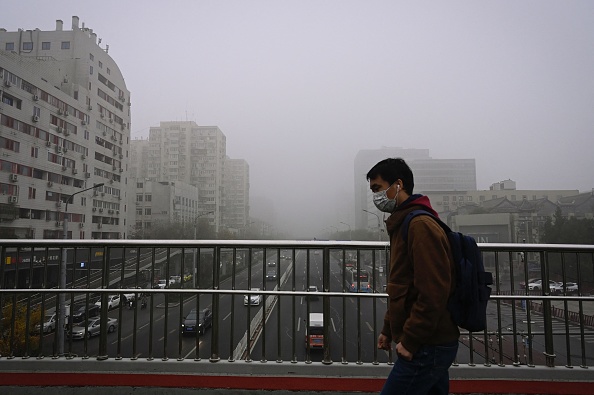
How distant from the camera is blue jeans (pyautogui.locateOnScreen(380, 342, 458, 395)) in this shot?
1.49 metres

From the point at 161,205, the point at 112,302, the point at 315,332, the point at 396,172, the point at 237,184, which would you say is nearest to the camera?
the point at 396,172

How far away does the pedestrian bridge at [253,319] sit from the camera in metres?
2.52

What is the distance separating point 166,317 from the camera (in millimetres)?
2688

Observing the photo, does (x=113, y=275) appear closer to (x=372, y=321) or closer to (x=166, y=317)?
(x=166, y=317)

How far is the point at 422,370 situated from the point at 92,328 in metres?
2.47

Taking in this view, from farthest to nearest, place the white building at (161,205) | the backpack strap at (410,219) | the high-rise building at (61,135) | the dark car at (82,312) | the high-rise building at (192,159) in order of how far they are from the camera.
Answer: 1. the high-rise building at (192,159)
2. the high-rise building at (61,135)
3. the white building at (161,205)
4. the dark car at (82,312)
5. the backpack strap at (410,219)

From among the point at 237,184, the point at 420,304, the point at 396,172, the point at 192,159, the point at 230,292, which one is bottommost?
the point at 230,292

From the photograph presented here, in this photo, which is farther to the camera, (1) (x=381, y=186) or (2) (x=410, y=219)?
(1) (x=381, y=186)

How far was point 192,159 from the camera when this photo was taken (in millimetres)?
51000

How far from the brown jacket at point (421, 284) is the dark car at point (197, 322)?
62.2 inches

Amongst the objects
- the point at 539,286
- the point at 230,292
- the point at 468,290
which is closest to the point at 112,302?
the point at 230,292

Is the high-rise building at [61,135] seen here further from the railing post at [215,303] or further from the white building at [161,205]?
the railing post at [215,303]

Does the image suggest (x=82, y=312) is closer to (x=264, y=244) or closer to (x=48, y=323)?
(x=48, y=323)

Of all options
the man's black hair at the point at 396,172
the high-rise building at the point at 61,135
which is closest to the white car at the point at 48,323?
the man's black hair at the point at 396,172
